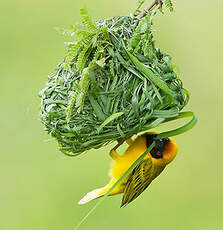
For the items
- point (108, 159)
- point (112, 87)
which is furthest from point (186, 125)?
point (108, 159)

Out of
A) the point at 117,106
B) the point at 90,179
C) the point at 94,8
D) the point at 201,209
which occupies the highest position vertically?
the point at 94,8

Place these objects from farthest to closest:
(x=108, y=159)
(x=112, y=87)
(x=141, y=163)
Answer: (x=108, y=159) → (x=141, y=163) → (x=112, y=87)

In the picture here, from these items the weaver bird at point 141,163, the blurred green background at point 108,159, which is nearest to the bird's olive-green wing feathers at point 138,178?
the weaver bird at point 141,163

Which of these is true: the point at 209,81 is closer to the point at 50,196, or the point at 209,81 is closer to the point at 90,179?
the point at 90,179

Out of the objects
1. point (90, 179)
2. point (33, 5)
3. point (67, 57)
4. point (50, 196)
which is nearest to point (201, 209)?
point (90, 179)

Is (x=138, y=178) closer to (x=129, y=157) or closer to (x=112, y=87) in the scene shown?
(x=129, y=157)

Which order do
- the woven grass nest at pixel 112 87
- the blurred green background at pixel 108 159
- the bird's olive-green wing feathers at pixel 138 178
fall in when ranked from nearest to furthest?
the woven grass nest at pixel 112 87 → the bird's olive-green wing feathers at pixel 138 178 → the blurred green background at pixel 108 159

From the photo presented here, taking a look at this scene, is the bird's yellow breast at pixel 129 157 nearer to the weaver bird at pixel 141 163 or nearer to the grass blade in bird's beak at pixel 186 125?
the weaver bird at pixel 141 163
